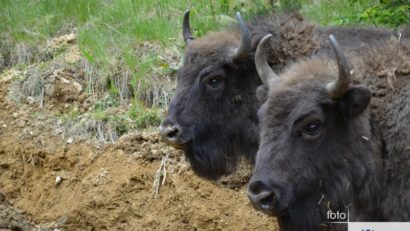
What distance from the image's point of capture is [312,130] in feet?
20.0

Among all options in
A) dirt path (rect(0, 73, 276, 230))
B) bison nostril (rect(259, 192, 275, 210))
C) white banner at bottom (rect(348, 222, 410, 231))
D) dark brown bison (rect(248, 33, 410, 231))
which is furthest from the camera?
dirt path (rect(0, 73, 276, 230))

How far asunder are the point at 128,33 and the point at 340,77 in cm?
546

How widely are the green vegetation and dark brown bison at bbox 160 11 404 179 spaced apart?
1147 mm

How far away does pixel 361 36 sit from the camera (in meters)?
7.97

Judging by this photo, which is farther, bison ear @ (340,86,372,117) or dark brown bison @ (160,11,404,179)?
dark brown bison @ (160,11,404,179)

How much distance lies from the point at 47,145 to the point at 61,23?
2623 mm

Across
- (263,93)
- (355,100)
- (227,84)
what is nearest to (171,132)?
(227,84)

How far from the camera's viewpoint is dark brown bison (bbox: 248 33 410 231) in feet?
19.7

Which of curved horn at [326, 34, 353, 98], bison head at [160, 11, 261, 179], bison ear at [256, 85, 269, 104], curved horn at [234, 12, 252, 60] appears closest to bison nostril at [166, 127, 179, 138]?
bison head at [160, 11, 261, 179]

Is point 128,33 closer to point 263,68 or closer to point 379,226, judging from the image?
point 263,68

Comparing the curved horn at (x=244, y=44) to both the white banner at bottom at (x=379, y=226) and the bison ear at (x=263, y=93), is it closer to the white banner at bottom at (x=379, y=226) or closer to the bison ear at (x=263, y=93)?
the bison ear at (x=263, y=93)

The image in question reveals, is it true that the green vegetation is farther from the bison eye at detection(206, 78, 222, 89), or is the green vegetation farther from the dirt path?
the bison eye at detection(206, 78, 222, 89)

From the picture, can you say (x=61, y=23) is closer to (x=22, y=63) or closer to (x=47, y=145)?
(x=22, y=63)

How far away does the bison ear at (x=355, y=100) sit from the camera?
237 inches
